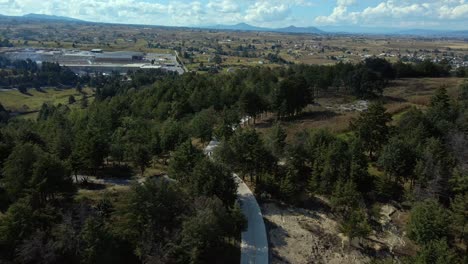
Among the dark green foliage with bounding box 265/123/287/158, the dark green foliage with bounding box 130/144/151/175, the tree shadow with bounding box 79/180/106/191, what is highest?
the dark green foliage with bounding box 265/123/287/158

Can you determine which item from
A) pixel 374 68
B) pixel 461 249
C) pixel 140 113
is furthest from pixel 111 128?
pixel 374 68

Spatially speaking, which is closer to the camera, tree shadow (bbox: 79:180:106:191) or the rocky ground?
the rocky ground

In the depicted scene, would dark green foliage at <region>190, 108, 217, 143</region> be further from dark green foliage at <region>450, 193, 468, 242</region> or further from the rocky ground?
dark green foliage at <region>450, 193, 468, 242</region>

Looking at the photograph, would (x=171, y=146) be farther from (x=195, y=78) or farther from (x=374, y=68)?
(x=374, y=68)

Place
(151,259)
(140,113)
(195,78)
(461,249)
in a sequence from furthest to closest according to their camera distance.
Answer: (195,78)
(140,113)
(461,249)
(151,259)

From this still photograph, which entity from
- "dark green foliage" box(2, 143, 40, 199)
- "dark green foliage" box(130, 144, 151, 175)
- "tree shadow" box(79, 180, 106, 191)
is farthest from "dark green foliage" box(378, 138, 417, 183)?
"dark green foliage" box(2, 143, 40, 199)

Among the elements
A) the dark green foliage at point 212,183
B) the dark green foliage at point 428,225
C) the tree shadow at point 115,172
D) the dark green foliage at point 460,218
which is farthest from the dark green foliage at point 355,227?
the tree shadow at point 115,172
